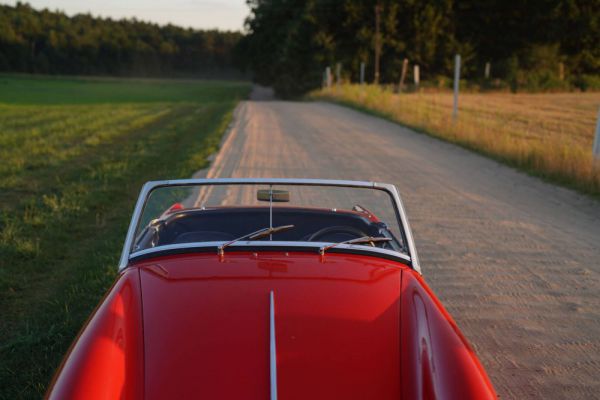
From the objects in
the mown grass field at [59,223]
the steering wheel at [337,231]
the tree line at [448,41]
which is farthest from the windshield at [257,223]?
the tree line at [448,41]

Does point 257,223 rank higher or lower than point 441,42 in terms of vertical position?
lower

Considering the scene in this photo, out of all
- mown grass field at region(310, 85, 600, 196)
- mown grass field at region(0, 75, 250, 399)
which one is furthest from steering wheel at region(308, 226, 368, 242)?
mown grass field at region(310, 85, 600, 196)

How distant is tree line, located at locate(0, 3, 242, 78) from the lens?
98.1 m

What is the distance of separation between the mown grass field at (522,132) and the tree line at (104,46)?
208 ft

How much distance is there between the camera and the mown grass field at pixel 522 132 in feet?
37.4

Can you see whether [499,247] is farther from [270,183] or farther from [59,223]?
[59,223]

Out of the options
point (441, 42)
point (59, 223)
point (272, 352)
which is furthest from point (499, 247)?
point (441, 42)

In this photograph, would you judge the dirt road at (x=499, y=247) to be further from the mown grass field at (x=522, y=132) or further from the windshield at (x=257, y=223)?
the windshield at (x=257, y=223)

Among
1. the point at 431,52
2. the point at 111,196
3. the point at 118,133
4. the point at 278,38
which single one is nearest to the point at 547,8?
the point at 431,52

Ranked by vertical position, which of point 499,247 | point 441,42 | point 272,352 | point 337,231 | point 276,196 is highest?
point 441,42

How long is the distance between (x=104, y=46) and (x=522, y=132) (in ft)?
332

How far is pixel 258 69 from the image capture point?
230 feet

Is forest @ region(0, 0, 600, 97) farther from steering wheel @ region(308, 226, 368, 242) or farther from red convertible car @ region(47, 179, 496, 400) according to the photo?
red convertible car @ region(47, 179, 496, 400)

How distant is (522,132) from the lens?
1788cm
